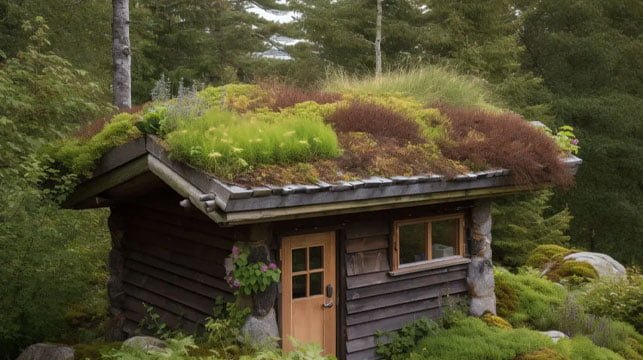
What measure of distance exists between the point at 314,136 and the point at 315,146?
0.56ft

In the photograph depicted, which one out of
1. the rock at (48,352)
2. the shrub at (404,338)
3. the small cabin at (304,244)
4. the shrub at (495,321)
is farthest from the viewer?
the shrub at (495,321)

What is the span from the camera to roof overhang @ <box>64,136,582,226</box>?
6645mm

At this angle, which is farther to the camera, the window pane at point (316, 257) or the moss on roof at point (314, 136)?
the window pane at point (316, 257)

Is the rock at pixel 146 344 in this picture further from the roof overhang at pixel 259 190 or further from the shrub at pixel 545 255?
the shrub at pixel 545 255

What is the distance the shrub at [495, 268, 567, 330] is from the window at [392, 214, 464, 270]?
1793mm

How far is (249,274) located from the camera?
7527 millimetres

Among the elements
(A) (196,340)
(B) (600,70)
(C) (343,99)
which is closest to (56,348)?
(A) (196,340)

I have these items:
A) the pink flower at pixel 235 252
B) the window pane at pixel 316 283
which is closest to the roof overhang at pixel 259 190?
the pink flower at pixel 235 252

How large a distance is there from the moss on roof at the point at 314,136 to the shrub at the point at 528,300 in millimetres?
2744

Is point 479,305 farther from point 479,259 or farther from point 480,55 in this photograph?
point 480,55

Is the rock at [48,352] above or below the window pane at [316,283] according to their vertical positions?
below

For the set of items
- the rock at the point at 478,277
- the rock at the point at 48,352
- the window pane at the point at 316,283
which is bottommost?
the rock at the point at 48,352

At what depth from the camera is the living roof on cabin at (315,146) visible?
7.02 metres

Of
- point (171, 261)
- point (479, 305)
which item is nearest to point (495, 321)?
point (479, 305)
